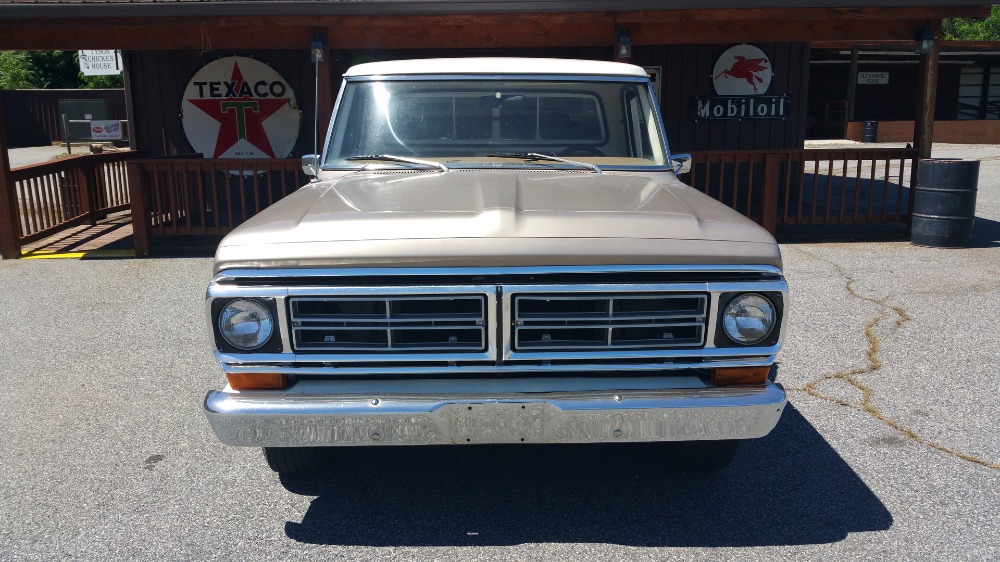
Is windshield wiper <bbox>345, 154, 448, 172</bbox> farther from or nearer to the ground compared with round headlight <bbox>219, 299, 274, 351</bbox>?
farther from the ground

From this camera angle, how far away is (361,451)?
175 inches

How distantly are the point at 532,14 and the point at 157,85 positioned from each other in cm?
622

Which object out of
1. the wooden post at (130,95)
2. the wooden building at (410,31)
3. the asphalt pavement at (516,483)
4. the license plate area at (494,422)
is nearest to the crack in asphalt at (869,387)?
the asphalt pavement at (516,483)

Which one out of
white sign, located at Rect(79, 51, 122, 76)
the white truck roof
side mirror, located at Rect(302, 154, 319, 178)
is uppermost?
white sign, located at Rect(79, 51, 122, 76)

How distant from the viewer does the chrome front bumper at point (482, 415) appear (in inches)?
128

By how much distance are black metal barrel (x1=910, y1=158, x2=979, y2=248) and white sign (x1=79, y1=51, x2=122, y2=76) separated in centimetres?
2452

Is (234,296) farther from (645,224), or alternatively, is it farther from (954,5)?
(954,5)

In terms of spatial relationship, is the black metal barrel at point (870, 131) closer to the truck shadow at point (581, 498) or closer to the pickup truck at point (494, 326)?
the truck shadow at point (581, 498)

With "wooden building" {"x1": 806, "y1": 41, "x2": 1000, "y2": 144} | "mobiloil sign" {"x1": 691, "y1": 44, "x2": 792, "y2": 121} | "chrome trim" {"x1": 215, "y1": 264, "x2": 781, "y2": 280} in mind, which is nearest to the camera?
"chrome trim" {"x1": 215, "y1": 264, "x2": 781, "y2": 280}

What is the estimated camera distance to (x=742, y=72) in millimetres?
12641

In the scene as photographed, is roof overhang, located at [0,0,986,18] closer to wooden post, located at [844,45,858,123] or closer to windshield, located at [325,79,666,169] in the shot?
windshield, located at [325,79,666,169]

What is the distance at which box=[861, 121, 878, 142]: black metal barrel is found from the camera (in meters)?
26.9

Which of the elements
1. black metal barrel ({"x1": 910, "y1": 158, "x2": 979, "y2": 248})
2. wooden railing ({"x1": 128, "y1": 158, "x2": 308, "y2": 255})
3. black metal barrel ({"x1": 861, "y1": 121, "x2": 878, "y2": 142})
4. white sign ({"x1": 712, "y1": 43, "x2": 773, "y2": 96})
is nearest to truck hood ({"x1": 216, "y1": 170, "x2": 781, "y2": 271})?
wooden railing ({"x1": 128, "y1": 158, "x2": 308, "y2": 255})

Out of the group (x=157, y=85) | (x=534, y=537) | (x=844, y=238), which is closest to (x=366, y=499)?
(x=534, y=537)
